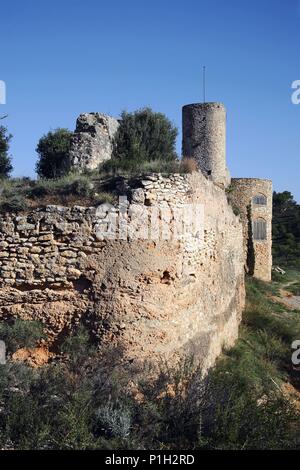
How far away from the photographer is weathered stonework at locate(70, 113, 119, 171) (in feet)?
38.9

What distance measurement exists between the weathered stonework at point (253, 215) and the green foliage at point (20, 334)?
1678 cm

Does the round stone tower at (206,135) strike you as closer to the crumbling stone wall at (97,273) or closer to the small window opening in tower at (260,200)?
the small window opening in tower at (260,200)

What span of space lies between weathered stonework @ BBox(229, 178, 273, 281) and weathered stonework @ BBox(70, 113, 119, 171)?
41.7 feet

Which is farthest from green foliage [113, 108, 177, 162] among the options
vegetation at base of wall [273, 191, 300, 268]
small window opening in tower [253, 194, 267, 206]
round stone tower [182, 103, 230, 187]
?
vegetation at base of wall [273, 191, 300, 268]

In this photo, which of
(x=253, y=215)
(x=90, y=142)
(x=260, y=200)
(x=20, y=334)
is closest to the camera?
(x=20, y=334)

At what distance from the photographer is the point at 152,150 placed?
15.0 meters

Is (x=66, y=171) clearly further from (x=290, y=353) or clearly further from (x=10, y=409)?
(x=290, y=353)

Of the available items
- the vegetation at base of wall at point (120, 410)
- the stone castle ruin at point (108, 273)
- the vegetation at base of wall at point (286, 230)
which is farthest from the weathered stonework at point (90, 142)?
the vegetation at base of wall at point (286, 230)

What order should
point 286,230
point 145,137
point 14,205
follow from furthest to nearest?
1. point 286,230
2. point 145,137
3. point 14,205

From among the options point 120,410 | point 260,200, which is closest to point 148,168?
point 120,410

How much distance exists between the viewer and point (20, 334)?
28.5ft

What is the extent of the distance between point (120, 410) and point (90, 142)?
6.30 metres

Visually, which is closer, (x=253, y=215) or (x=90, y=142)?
(x=90, y=142)

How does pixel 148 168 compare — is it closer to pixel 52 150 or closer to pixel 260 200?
pixel 52 150
